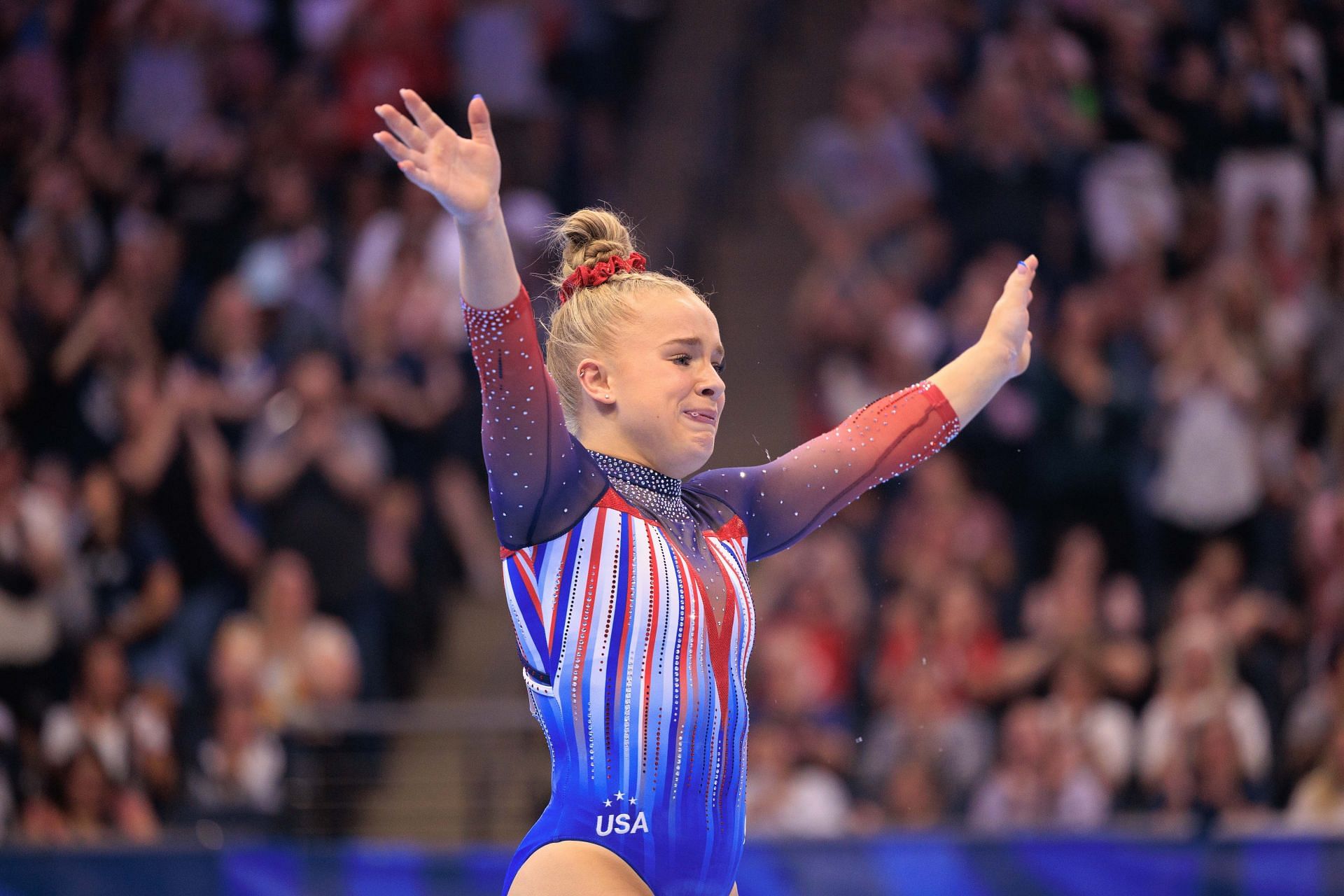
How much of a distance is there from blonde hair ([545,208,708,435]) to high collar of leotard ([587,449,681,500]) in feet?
0.40

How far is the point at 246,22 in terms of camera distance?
9383 mm

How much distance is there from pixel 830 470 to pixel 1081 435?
417 centimetres

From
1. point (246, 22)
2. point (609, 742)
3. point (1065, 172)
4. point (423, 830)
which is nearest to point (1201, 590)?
point (1065, 172)

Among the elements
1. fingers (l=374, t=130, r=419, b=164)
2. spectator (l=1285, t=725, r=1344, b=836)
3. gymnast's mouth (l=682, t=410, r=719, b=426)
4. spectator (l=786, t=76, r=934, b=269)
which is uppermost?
spectator (l=786, t=76, r=934, b=269)

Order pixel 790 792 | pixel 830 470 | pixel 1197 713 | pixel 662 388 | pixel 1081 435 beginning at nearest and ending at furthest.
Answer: pixel 662 388 → pixel 830 470 → pixel 790 792 → pixel 1197 713 → pixel 1081 435

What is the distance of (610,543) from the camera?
302cm

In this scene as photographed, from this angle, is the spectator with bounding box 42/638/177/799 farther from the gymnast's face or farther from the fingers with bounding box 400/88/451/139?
the fingers with bounding box 400/88/451/139

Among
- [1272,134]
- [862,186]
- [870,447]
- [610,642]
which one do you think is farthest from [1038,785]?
[610,642]

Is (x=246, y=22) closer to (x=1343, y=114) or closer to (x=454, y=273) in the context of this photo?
(x=454, y=273)

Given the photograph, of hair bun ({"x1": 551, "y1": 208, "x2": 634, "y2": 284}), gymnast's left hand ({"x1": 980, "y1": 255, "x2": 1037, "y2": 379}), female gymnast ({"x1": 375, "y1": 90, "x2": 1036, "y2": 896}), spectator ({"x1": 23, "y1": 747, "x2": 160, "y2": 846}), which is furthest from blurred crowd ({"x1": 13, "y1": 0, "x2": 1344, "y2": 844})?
female gymnast ({"x1": 375, "y1": 90, "x2": 1036, "y2": 896})

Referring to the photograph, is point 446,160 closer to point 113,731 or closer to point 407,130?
point 407,130

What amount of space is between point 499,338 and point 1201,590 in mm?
5010

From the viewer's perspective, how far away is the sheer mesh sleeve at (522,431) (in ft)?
9.41

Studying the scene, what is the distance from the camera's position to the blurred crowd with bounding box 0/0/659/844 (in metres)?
6.89
